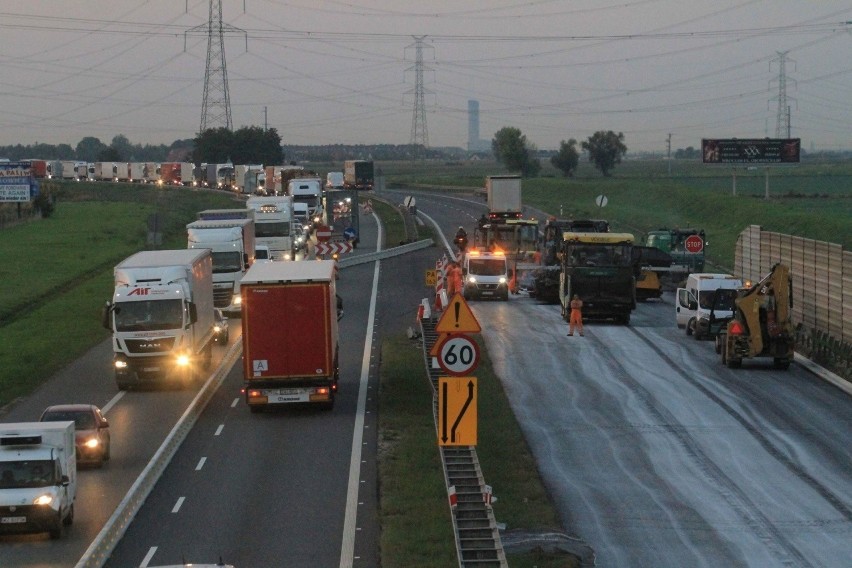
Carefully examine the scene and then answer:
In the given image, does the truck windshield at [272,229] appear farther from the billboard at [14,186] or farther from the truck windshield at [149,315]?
the truck windshield at [149,315]

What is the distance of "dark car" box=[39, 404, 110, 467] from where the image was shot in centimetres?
2758

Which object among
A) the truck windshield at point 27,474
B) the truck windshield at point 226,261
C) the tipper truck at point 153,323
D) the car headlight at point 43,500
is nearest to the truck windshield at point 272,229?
the truck windshield at point 226,261

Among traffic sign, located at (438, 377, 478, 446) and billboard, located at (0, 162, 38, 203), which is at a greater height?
billboard, located at (0, 162, 38, 203)

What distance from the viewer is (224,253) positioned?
51375 mm

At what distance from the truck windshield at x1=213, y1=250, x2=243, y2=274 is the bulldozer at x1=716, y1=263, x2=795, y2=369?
20704 millimetres

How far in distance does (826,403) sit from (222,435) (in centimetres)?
1564

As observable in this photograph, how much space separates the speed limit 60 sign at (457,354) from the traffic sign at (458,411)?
0.53ft

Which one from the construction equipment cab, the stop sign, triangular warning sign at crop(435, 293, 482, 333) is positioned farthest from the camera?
the stop sign

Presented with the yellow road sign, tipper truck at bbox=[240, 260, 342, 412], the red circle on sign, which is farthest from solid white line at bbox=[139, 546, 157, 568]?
the red circle on sign

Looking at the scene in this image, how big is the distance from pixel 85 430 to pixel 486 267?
104 feet

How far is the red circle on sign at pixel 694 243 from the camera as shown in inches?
2478

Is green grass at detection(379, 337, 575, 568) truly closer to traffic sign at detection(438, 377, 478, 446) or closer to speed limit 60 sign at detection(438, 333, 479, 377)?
traffic sign at detection(438, 377, 478, 446)

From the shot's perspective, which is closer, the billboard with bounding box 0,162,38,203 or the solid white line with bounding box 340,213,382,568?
the solid white line with bounding box 340,213,382,568

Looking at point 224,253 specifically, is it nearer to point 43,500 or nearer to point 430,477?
point 430,477
